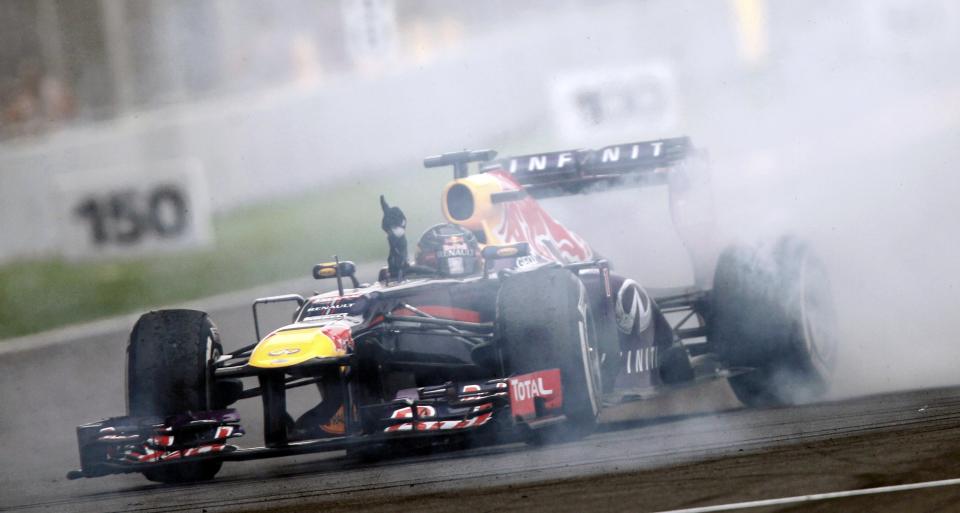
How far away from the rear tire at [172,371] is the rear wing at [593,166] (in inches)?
100

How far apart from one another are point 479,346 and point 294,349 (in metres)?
1.05

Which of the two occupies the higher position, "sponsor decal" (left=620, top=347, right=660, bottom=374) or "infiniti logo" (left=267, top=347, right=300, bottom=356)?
"infiniti logo" (left=267, top=347, right=300, bottom=356)

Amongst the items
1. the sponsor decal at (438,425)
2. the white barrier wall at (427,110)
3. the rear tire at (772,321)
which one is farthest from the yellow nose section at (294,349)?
the white barrier wall at (427,110)

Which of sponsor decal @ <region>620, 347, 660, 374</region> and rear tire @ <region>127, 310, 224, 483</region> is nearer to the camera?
rear tire @ <region>127, 310, 224, 483</region>

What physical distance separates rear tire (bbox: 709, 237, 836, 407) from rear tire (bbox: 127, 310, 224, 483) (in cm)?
338

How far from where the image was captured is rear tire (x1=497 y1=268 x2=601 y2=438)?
7824 millimetres

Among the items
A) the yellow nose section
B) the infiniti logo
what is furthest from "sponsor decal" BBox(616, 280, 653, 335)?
the infiniti logo

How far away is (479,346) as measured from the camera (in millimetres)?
8188

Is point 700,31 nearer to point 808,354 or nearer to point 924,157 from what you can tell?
point 924,157

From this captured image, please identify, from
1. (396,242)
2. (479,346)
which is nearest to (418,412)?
(479,346)

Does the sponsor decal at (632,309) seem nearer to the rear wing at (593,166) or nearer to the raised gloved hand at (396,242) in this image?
the rear wing at (593,166)

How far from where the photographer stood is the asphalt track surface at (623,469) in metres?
5.98

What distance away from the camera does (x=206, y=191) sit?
1444cm

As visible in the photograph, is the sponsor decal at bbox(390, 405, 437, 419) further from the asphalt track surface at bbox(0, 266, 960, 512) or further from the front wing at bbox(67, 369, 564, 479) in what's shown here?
the asphalt track surface at bbox(0, 266, 960, 512)
